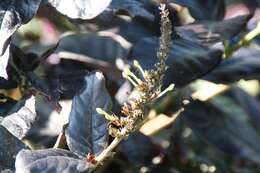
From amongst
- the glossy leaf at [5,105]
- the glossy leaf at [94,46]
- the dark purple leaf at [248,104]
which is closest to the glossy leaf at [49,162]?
the glossy leaf at [5,105]

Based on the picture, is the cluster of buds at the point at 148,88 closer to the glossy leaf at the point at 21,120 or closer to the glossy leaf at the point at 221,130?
the glossy leaf at the point at 21,120

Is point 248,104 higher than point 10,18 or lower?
lower

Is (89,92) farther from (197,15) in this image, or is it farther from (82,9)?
(197,15)

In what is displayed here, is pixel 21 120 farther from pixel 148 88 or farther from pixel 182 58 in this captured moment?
pixel 182 58

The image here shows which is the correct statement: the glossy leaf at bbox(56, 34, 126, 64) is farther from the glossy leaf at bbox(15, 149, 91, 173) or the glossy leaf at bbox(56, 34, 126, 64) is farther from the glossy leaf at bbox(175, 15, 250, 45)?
the glossy leaf at bbox(15, 149, 91, 173)

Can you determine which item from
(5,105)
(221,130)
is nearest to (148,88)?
(5,105)

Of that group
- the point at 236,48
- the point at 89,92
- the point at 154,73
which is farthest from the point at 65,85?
the point at 236,48
